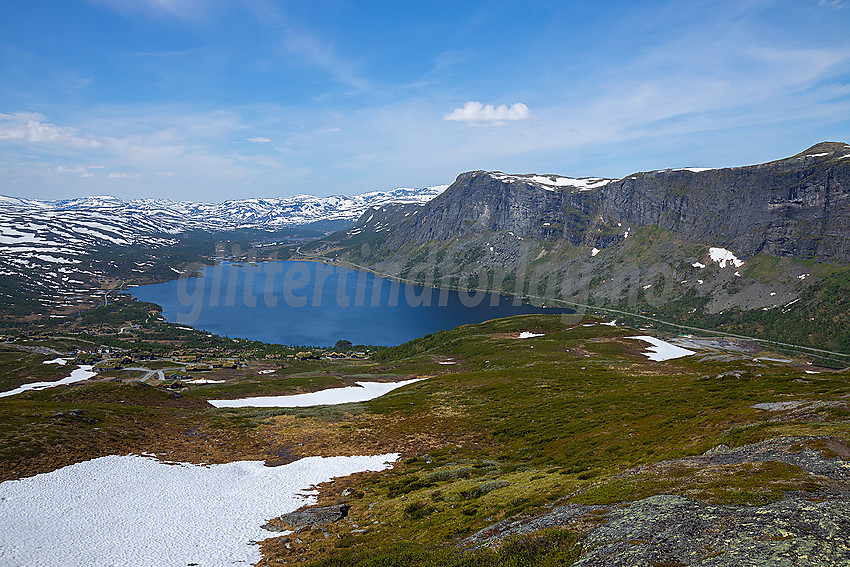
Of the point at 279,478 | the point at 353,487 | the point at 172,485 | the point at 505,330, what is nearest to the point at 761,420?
the point at 353,487

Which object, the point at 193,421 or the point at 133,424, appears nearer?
the point at 133,424

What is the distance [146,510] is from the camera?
29.7m

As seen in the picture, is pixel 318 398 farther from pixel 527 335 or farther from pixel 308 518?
pixel 527 335

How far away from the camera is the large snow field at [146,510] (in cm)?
2444

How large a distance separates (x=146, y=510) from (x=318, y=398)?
4791 centimetres

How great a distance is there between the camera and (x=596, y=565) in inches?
583

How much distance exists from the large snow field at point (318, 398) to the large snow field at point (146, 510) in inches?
1346

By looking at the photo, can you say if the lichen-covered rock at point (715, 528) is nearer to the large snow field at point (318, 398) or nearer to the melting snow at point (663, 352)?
the large snow field at point (318, 398)

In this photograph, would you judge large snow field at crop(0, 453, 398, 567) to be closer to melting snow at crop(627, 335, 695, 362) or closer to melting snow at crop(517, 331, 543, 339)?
melting snow at crop(627, 335, 695, 362)

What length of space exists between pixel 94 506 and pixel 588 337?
117610 millimetres

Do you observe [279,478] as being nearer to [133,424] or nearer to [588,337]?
[133,424]

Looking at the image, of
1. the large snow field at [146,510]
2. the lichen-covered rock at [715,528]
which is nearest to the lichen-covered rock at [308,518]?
the large snow field at [146,510]

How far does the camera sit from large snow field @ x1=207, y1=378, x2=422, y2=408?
7375cm

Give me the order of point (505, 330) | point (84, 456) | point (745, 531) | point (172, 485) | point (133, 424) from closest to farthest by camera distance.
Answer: point (745, 531)
point (172, 485)
point (84, 456)
point (133, 424)
point (505, 330)
